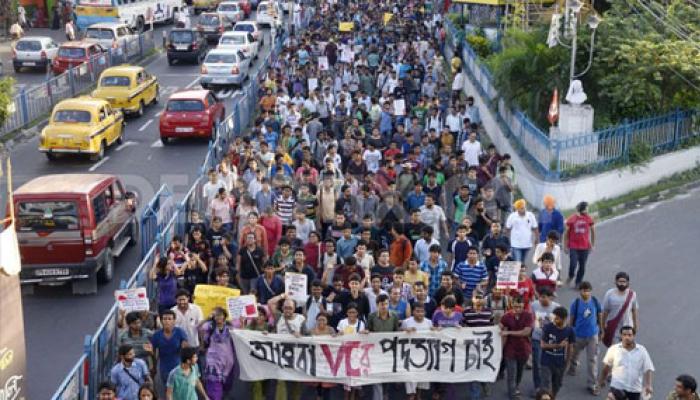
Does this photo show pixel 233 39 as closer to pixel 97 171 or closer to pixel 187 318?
pixel 97 171

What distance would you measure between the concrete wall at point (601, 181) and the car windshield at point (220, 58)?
45.7 ft

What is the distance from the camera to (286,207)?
16.6m

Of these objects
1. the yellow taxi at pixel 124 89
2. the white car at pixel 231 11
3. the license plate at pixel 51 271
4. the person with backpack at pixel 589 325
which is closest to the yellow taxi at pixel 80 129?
the yellow taxi at pixel 124 89

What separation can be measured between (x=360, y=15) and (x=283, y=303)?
110ft

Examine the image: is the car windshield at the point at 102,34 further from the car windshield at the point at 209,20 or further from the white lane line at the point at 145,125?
the white lane line at the point at 145,125

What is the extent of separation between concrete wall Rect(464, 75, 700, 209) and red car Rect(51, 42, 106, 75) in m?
18.2

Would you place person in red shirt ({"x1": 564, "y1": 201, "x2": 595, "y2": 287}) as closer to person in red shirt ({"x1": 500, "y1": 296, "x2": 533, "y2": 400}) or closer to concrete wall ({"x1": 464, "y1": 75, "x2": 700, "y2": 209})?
person in red shirt ({"x1": 500, "y1": 296, "x2": 533, "y2": 400})

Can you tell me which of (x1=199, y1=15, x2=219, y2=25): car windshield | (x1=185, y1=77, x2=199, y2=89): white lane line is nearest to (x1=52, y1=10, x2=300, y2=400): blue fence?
(x1=185, y1=77, x2=199, y2=89): white lane line

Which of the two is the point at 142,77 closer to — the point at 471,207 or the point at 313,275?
the point at 471,207

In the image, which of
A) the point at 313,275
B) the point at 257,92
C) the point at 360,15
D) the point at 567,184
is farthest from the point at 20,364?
the point at 360,15

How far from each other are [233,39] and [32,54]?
24.4 ft

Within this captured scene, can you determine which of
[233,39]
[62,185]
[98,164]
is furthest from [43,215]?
[233,39]

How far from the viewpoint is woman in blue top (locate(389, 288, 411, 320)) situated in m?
12.3

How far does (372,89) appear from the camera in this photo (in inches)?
1123
